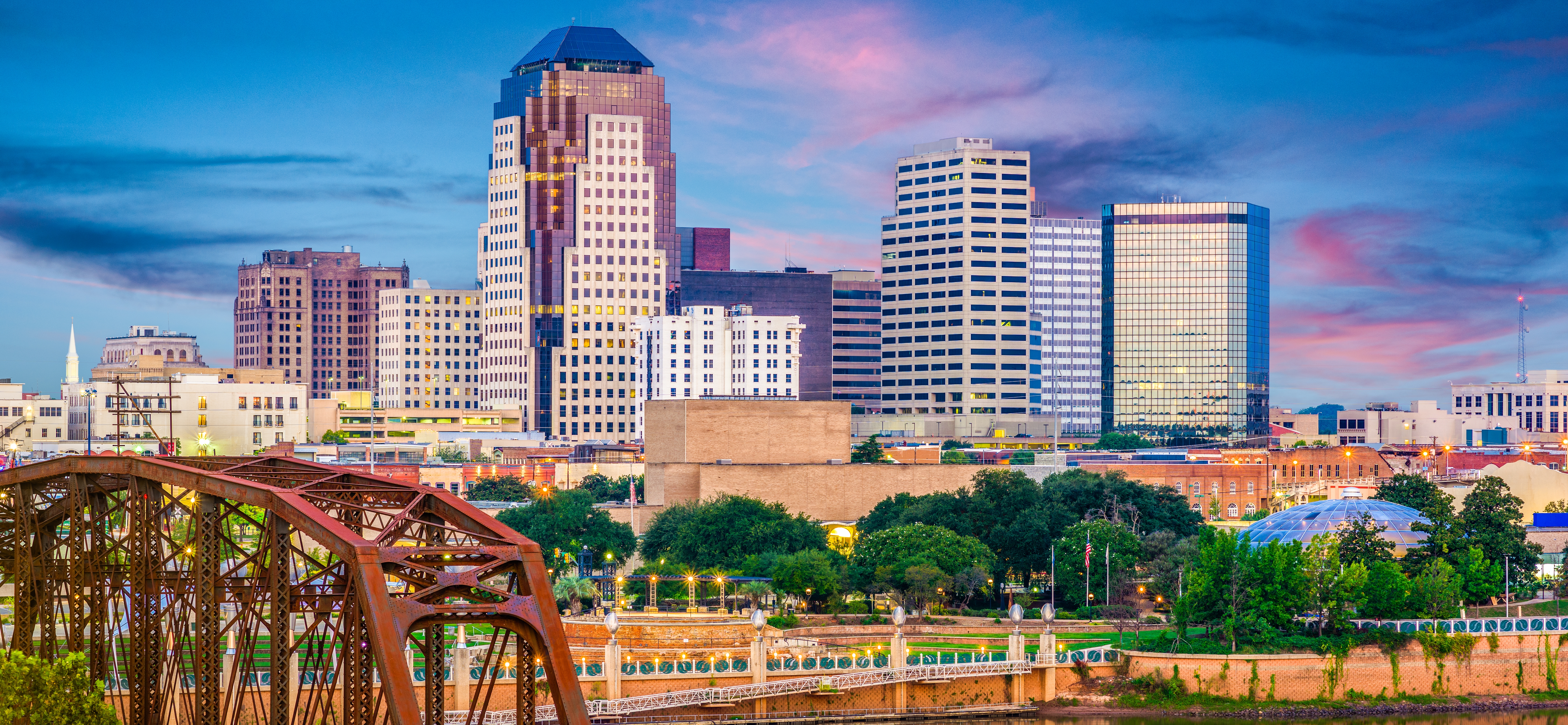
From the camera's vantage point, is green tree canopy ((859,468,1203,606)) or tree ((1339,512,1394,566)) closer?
tree ((1339,512,1394,566))

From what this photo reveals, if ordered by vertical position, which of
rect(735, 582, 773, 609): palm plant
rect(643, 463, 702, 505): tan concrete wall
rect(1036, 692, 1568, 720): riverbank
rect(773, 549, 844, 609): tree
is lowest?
rect(1036, 692, 1568, 720): riverbank

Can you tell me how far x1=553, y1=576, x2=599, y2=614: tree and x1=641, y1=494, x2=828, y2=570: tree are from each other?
12081 millimetres

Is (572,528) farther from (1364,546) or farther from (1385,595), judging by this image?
(1385,595)

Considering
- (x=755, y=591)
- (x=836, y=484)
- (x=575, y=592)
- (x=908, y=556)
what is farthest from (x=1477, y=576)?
(x=836, y=484)

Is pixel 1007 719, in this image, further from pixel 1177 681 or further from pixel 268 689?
pixel 268 689

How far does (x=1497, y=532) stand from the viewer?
305ft

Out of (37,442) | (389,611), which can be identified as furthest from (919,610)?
(37,442)

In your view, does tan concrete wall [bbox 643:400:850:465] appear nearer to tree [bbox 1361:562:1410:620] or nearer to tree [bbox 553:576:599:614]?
tree [bbox 553:576:599:614]

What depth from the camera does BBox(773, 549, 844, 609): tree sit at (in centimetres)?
9144

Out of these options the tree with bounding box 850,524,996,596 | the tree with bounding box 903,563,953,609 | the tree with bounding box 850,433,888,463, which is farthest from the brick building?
the tree with bounding box 903,563,953,609

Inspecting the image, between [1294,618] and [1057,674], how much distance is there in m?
12.6

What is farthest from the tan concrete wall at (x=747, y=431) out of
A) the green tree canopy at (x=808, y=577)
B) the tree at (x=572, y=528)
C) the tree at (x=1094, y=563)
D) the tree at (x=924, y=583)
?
the tree at (x=924, y=583)

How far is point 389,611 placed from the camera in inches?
1093

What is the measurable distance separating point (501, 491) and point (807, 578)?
57.1m
